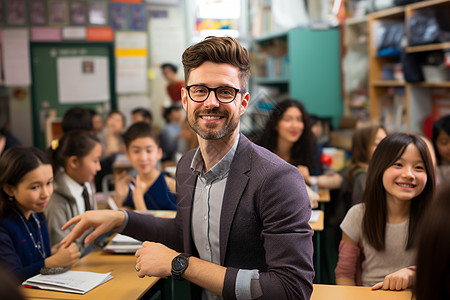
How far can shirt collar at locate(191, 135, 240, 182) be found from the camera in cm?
158

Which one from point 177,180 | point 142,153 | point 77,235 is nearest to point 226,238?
point 177,180

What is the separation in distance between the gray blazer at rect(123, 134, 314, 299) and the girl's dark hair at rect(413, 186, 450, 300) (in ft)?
1.51

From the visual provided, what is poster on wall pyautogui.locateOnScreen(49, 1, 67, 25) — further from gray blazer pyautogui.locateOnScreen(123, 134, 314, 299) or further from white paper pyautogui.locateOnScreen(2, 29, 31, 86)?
gray blazer pyautogui.locateOnScreen(123, 134, 314, 299)

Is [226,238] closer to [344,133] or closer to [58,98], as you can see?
[344,133]

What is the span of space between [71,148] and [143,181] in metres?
0.54

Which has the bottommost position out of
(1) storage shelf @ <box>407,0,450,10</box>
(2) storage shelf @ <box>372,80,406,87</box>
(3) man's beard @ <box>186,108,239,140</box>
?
(3) man's beard @ <box>186,108,239,140</box>

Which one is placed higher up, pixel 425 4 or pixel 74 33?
pixel 74 33

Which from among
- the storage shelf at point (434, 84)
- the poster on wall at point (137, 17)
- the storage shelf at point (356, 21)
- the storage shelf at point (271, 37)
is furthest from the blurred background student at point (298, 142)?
the poster on wall at point (137, 17)

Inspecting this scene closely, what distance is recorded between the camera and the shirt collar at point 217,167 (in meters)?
1.58

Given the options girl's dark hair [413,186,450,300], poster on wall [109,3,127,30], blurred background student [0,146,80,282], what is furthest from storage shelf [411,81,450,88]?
poster on wall [109,3,127,30]

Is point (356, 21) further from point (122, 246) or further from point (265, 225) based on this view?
point (265, 225)

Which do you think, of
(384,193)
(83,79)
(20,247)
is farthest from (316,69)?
(20,247)

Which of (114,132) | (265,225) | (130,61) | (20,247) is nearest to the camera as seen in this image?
(265,225)

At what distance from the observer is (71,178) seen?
2.76 metres
